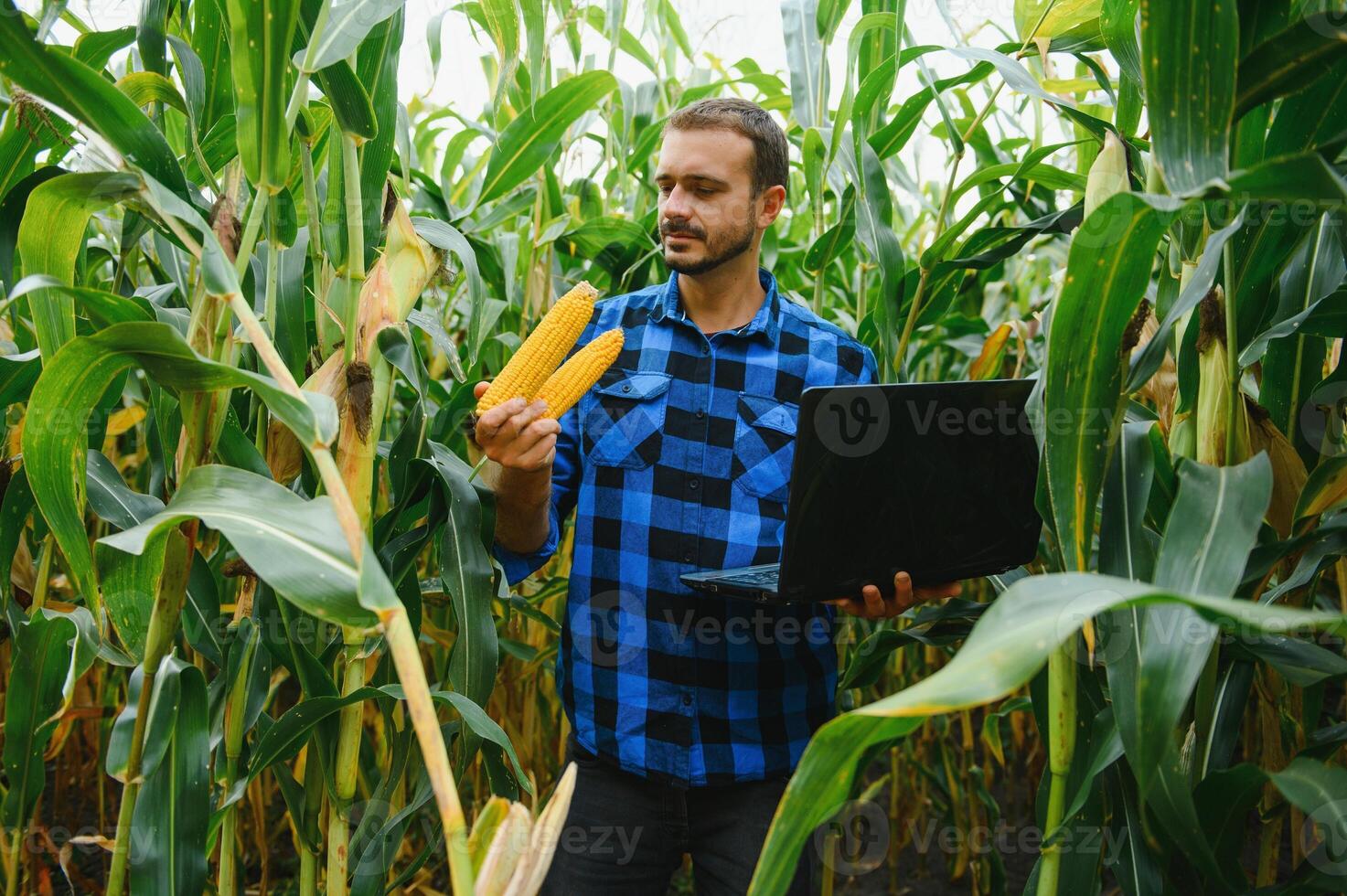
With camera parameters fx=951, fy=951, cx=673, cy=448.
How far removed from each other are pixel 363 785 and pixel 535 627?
0.49 m

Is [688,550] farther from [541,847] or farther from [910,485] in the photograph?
[541,847]

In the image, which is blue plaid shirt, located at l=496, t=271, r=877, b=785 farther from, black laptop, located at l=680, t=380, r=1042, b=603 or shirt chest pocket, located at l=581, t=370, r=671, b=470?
black laptop, located at l=680, t=380, r=1042, b=603

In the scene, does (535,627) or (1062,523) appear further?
(535,627)

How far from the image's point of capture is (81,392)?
85 centimetres

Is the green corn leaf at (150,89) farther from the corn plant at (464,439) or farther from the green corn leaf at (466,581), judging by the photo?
the green corn leaf at (466,581)

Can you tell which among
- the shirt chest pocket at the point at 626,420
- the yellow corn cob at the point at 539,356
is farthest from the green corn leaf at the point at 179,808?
the shirt chest pocket at the point at 626,420

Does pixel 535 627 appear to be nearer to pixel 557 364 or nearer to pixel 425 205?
pixel 425 205

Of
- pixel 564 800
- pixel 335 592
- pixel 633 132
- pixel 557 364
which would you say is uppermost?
pixel 633 132

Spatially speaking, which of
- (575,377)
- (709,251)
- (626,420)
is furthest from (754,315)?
(575,377)

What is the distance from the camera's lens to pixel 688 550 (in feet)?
4.59

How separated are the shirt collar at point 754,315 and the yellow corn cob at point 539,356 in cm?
43

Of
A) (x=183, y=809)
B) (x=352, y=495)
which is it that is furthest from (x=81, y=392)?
(x=183, y=809)

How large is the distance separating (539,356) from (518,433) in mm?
90

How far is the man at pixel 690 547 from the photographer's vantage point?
136 centimetres
